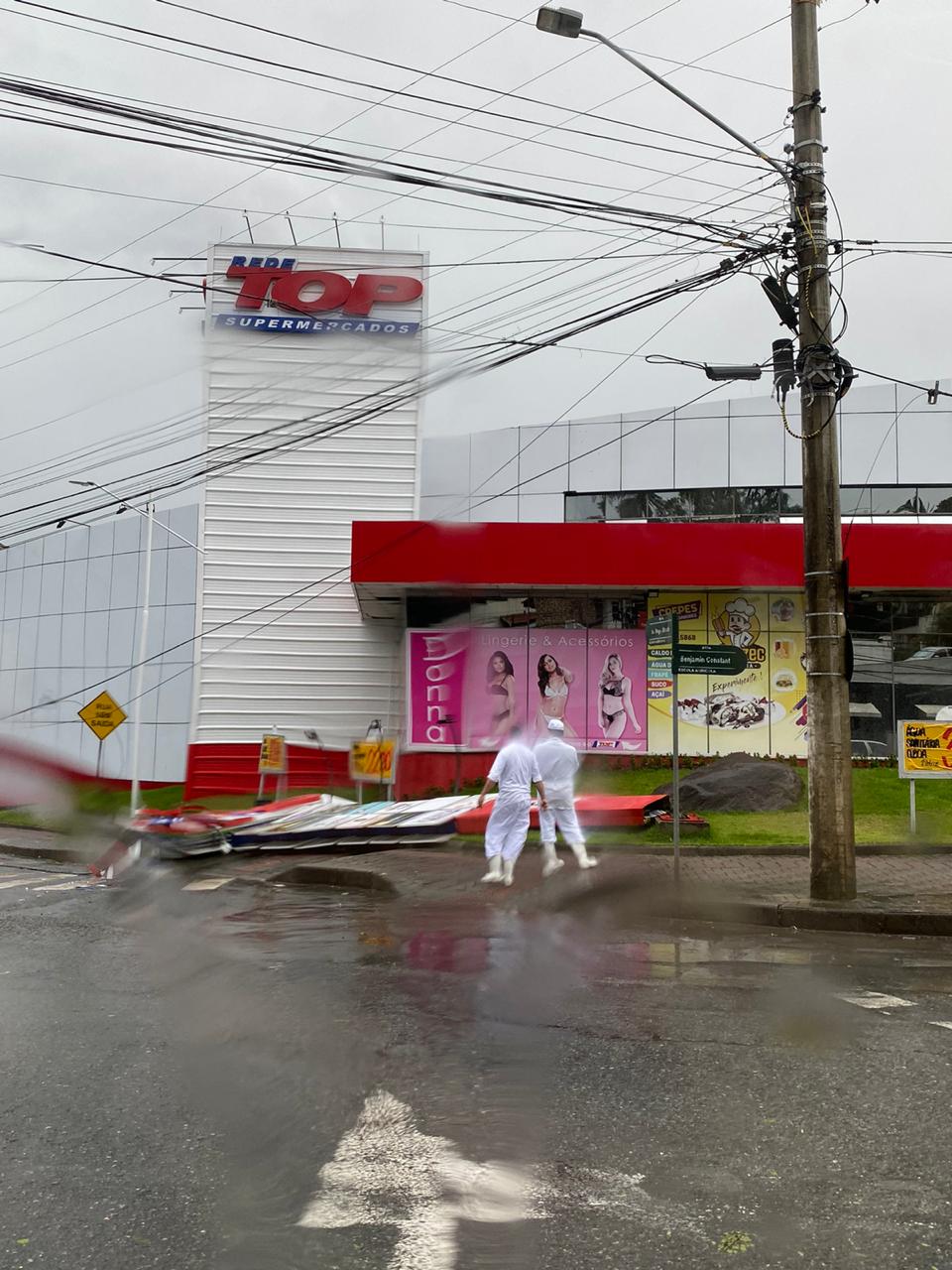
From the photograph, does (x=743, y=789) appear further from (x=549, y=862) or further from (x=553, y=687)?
(x=549, y=862)

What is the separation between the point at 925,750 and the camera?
46.7 feet

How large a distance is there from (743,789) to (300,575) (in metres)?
11.3

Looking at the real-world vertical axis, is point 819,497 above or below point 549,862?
above

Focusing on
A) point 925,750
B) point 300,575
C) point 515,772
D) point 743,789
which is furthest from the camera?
point 300,575

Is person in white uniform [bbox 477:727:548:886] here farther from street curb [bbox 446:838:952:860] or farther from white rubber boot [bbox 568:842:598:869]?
street curb [bbox 446:838:952:860]

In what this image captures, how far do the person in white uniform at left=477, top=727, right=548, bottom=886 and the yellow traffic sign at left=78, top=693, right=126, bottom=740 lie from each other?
11301 mm

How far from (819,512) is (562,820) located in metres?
4.53

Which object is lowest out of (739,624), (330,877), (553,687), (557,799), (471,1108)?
(330,877)

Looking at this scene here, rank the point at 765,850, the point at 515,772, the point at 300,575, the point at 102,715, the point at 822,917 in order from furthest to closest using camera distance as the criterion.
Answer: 1. the point at 300,575
2. the point at 102,715
3. the point at 765,850
4. the point at 515,772
5. the point at 822,917

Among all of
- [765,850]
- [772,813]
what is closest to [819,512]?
[765,850]

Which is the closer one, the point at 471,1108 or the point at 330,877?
the point at 471,1108

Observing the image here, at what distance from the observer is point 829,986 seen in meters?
7.09

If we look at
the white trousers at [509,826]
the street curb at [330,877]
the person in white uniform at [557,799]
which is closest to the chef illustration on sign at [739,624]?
the person in white uniform at [557,799]

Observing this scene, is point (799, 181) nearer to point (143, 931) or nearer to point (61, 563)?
point (143, 931)
